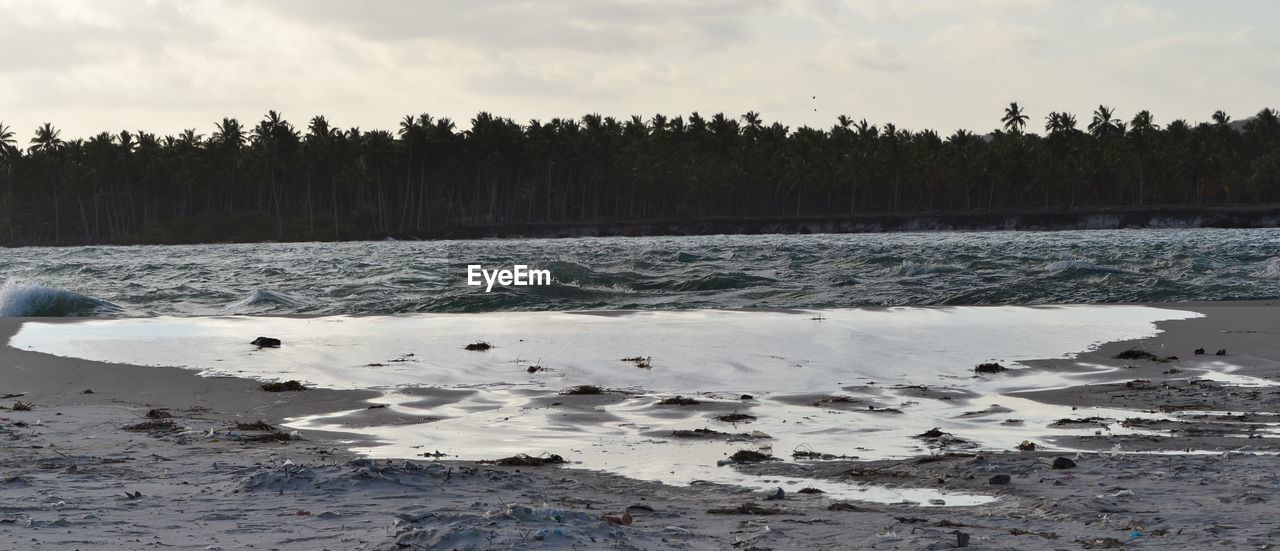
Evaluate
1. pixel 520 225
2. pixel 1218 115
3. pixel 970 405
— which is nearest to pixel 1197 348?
pixel 970 405

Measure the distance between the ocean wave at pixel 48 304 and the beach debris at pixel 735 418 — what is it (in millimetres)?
17148

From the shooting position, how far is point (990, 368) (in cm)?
1212

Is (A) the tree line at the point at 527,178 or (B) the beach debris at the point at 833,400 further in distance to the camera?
(A) the tree line at the point at 527,178

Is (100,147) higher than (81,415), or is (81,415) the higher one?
(100,147)

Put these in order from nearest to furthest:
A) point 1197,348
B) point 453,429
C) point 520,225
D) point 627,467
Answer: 1. point 627,467
2. point 453,429
3. point 1197,348
4. point 520,225

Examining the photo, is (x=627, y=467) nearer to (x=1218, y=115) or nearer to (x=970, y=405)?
(x=970, y=405)

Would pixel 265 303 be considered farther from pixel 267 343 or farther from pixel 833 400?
pixel 833 400

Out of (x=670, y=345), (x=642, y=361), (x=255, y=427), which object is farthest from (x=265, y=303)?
(x=255, y=427)

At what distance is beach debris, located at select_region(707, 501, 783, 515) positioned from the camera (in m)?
5.91

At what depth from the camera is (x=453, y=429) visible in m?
8.73

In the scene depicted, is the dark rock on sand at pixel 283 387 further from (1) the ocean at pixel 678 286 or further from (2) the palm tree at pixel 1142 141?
(2) the palm tree at pixel 1142 141

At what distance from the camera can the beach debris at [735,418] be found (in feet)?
29.7

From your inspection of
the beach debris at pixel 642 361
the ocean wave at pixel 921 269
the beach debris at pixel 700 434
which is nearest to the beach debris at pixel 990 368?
the beach debris at pixel 642 361

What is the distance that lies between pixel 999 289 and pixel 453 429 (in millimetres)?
19069
